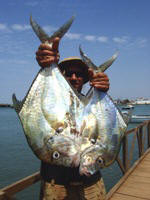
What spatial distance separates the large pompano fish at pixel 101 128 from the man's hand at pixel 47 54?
21cm

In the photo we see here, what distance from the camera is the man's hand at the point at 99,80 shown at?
167cm

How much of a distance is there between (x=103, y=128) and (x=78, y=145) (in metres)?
0.27

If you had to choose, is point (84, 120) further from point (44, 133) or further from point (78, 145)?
point (44, 133)

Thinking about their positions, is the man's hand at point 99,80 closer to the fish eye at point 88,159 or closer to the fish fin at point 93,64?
the fish fin at point 93,64

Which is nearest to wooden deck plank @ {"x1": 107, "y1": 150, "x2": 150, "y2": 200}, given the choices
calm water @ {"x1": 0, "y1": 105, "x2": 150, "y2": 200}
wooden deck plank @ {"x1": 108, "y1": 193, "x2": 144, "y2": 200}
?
wooden deck plank @ {"x1": 108, "y1": 193, "x2": 144, "y2": 200}

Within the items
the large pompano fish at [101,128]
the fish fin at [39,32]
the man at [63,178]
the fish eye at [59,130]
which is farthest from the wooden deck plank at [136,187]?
the fish fin at [39,32]

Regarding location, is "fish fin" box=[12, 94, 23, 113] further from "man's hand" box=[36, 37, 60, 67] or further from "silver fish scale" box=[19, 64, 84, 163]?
"man's hand" box=[36, 37, 60, 67]

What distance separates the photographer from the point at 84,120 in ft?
5.51

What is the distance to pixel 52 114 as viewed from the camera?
1.67 metres

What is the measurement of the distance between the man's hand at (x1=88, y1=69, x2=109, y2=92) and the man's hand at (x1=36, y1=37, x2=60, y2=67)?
0.99 ft

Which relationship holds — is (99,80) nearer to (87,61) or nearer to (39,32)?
(87,61)

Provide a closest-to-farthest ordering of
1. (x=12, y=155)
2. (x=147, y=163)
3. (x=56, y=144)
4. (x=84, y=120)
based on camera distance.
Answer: (x=56, y=144) → (x=84, y=120) → (x=147, y=163) → (x=12, y=155)

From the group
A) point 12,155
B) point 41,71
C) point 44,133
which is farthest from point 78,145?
point 12,155

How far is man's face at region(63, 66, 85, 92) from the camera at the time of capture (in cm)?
195
